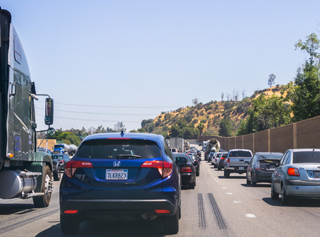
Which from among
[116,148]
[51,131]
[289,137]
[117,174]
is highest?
[289,137]

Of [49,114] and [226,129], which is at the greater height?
[226,129]

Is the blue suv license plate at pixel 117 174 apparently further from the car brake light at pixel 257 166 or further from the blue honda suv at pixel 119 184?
the car brake light at pixel 257 166

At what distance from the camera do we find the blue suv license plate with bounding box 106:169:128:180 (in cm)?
773

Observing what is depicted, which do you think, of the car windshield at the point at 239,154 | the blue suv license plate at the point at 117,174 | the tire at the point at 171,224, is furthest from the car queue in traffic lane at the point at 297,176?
the car windshield at the point at 239,154

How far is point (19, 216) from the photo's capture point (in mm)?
11133

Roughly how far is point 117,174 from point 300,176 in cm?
719

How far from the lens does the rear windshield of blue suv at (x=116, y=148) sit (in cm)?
790

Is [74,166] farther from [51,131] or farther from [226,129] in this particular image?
[226,129]

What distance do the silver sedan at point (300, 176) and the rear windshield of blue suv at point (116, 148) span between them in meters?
6.56

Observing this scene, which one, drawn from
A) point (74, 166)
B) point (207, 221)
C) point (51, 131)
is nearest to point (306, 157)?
point (207, 221)

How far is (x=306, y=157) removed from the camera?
14117 millimetres

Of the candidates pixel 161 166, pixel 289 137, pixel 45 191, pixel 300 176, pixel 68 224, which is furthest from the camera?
pixel 289 137

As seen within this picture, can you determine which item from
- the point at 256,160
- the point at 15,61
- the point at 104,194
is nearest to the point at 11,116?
the point at 15,61

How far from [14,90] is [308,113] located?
4974 cm
